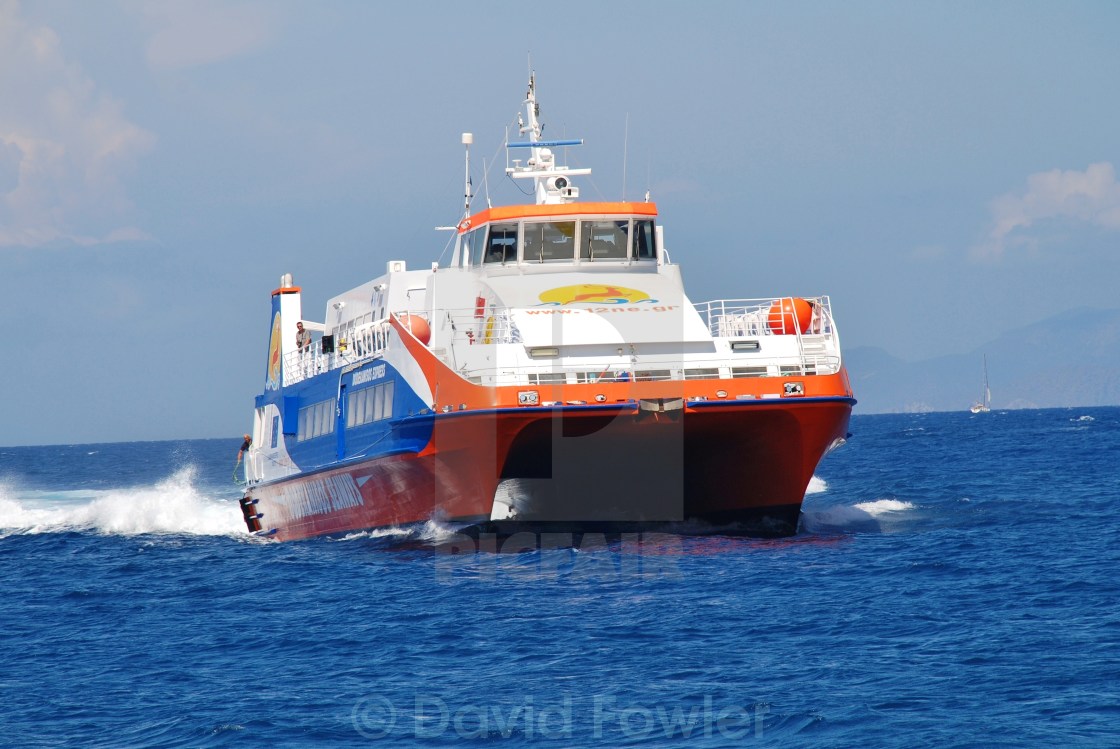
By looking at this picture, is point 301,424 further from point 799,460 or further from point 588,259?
point 799,460

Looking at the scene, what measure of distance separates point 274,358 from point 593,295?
12771 millimetres

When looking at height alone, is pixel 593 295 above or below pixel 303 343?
below

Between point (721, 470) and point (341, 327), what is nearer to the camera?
point (721, 470)

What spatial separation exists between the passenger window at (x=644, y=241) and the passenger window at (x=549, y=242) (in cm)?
126

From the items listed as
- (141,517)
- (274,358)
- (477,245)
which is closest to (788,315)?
(477,245)

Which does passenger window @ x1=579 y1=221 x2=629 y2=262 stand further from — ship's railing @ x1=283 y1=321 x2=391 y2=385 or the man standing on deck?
the man standing on deck

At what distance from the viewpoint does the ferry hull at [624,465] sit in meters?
21.9

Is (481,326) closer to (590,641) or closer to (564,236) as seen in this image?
(564,236)

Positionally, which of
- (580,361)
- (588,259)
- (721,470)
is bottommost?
(721,470)

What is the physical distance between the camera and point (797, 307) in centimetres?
2486

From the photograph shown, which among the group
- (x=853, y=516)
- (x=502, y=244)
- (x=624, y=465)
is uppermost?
(x=502, y=244)

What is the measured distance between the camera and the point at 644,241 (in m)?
26.8

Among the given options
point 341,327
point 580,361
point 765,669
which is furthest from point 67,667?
point 341,327

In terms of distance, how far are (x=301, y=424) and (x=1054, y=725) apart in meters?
21.6
